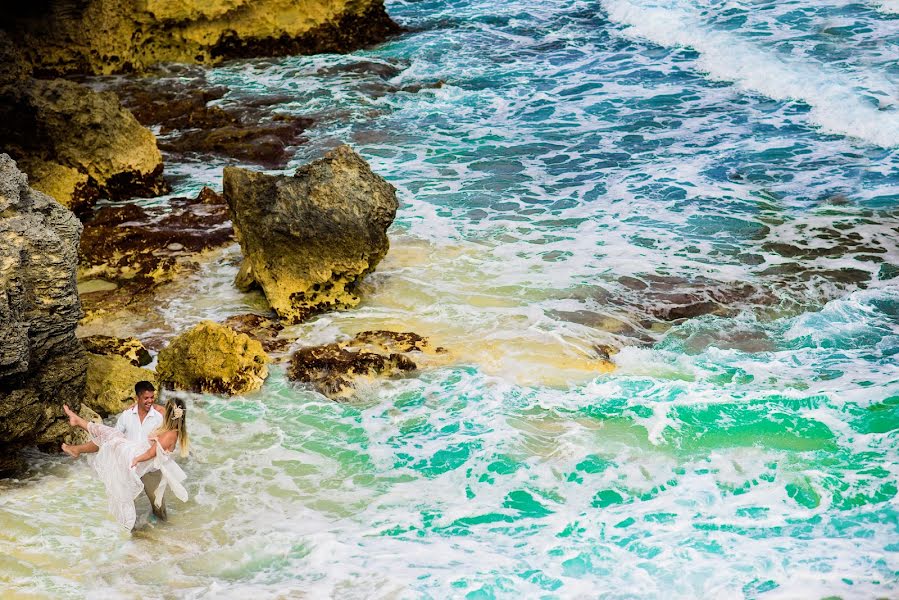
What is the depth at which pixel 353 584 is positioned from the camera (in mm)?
5824

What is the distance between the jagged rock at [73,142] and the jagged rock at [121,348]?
351cm

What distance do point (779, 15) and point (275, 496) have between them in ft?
52.6

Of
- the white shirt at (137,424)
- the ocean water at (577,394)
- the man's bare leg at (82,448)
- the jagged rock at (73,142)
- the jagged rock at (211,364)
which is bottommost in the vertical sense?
the ocean water at (577,394)

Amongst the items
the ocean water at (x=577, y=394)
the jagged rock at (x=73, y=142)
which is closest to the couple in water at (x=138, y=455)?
the ocean water at (x=577, y=394)

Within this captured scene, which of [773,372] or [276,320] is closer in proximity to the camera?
[773,372]

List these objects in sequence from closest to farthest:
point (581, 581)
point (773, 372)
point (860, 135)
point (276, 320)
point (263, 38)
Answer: point (581, 581) < point (773, 372) < point (276, 320) < point (860, 135) < point (263, 38)

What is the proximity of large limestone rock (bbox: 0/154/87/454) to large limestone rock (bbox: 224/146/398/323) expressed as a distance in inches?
86.1

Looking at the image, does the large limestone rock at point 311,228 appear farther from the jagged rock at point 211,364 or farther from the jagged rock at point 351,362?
the jagged rock at point 211,364

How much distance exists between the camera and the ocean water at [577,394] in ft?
19.6

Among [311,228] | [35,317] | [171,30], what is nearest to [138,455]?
[35,317]

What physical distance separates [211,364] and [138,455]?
187 centimetres

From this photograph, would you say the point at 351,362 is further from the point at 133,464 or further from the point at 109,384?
the point at 133,464

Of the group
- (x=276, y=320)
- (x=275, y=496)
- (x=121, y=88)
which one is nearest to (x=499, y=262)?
(x=276, y=320)

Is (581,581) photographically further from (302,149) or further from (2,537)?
(302,149)
